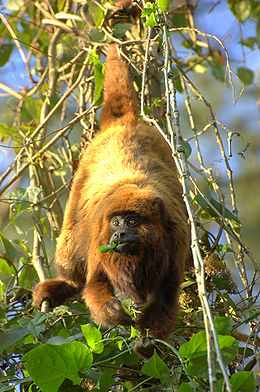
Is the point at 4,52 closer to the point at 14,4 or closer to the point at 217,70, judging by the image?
the point at 14,4

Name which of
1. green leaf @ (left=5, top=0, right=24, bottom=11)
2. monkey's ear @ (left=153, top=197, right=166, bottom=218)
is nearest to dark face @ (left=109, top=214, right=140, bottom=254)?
monkey's ear @ (left=153, top=197, right=166, bottom=218)

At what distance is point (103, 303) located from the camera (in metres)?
2.79

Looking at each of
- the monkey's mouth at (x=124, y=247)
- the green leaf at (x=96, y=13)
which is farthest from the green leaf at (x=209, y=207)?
the green leaf at (x=96, y=13)

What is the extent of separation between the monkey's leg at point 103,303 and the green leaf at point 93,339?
1.46 ft

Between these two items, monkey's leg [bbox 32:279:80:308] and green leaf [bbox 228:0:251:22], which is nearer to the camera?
monkey's leg [bbox 32:279:80:308]

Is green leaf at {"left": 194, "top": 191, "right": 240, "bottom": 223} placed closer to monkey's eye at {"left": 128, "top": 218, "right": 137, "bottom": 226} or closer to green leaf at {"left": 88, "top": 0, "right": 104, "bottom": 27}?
monkey's eye at {"left": 128, "top": 218, "right": 137, "bottom": 226}

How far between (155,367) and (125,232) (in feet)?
3.19

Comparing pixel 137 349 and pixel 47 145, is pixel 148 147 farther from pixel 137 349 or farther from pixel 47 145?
pixel 137 349

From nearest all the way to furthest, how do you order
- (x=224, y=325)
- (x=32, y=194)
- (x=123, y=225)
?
1. (x=224, y=325)
2. (x=123, y=225)
3. (x=32, y=194)

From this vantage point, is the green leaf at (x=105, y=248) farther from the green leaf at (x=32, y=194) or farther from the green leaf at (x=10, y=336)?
the green leaf at (x=32, y=194)

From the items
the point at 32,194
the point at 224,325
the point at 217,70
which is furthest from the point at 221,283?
the point at 217,70

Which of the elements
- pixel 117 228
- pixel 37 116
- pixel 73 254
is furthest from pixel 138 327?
pixel 37 116

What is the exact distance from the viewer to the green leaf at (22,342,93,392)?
1.92m

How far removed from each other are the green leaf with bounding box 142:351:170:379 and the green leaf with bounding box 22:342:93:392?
0.78 feet
